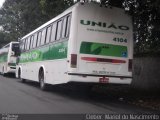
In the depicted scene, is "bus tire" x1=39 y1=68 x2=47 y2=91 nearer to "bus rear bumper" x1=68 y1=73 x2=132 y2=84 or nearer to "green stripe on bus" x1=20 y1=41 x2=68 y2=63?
"green stripe on bus" x1=20 y1=41 x2=68 y2=63

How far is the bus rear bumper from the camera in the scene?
533 inches

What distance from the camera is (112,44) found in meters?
14.2

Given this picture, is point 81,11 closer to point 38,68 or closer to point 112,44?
point 112,44

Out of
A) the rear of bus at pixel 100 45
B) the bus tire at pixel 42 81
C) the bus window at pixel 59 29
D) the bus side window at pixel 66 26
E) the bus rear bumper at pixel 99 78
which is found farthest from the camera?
the bus tire at pixel 42 81

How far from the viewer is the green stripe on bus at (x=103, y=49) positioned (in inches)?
542

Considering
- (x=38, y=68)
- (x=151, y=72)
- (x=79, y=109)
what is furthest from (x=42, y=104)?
(x=151, y=72)

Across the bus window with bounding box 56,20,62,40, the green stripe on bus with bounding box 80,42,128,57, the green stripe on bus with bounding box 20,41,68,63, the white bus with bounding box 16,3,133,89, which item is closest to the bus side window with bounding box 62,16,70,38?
the white bus with bounding box 16,3,133,89

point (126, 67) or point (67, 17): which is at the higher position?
point (67, 17)

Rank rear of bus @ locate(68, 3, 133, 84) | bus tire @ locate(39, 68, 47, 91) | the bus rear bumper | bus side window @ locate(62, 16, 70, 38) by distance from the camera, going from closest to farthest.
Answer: the bus rear bumper, rear of bus @ locate(68, 3, 133, 84), bus side window @ locate(62, 16, 70, 38), bus tire @ locate(39, 68, 47, 91)

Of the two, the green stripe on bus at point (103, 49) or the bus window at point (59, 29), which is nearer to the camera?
the green stripe on bus at point (103, 49)

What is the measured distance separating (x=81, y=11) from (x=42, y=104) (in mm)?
3765

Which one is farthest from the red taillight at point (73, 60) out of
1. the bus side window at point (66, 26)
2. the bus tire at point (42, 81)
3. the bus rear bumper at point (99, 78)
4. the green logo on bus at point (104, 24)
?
the bus tire at point (42, 81)

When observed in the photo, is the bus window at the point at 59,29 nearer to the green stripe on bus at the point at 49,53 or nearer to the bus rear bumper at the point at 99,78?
the green stripe on bus at the point at 49,53

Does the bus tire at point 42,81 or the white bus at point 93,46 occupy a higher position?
the white bus at point 93,46
